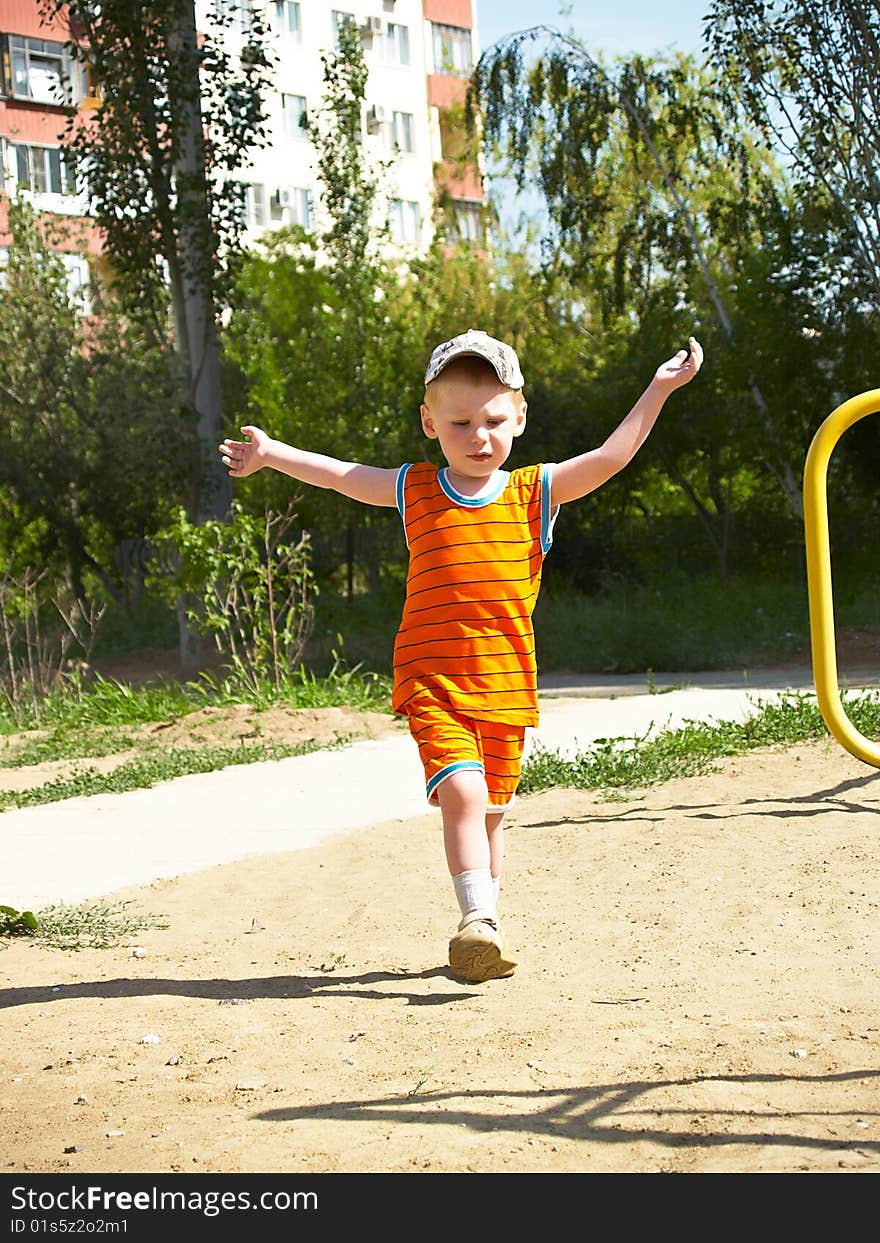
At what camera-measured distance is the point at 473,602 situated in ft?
13.3

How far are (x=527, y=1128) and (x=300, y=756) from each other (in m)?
5.90

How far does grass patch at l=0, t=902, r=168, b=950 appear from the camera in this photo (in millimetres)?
4805

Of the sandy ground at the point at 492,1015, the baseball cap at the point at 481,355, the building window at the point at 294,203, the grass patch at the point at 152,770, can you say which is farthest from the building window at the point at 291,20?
the baseball cap at the point at 481,355

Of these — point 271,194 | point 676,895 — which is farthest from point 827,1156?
point 271,194

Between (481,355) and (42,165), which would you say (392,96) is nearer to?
(42,165)

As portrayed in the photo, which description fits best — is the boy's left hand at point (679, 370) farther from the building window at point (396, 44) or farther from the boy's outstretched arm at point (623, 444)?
the building window at point (396, 44)

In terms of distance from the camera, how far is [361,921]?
496 centimetres

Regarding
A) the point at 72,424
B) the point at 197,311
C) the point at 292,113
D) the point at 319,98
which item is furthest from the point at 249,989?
the point at 319,98

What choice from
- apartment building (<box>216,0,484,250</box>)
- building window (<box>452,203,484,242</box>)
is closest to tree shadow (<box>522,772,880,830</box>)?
building window (<box>452,203,484,242</box>)

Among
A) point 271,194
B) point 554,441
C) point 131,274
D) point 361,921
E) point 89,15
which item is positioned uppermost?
point 271,194

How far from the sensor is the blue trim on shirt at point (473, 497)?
4.17 m

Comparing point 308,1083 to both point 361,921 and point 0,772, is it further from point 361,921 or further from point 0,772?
point 0,772

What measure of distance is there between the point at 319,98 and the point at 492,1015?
126 feet

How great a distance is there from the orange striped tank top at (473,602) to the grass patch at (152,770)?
13.0 ft
